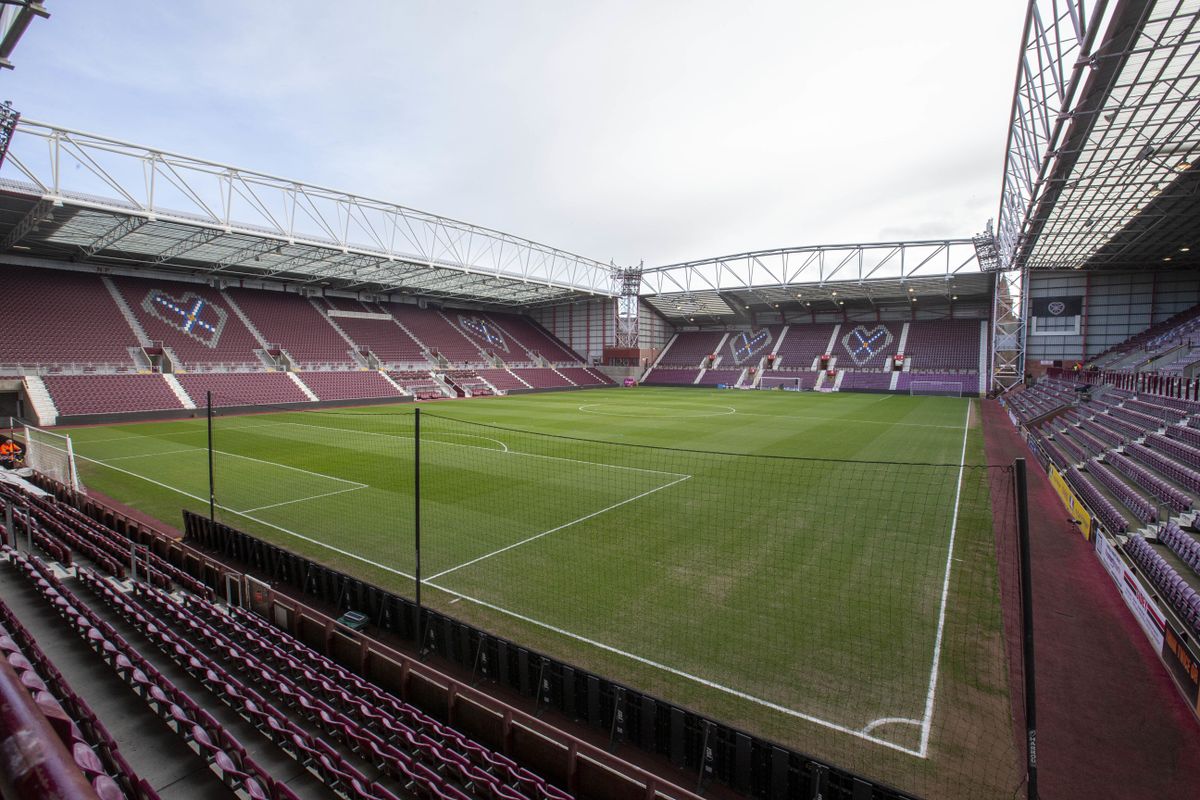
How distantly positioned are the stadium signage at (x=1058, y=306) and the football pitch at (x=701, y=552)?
2619 cm

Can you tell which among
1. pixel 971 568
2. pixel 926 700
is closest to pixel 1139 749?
pixel 926 700

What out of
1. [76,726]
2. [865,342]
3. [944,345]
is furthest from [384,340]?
[944,345]

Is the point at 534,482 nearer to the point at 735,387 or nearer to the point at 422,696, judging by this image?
the point at 422,696

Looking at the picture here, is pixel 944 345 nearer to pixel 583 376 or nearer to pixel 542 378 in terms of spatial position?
pixel 583 376

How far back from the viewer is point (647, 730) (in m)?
5.80

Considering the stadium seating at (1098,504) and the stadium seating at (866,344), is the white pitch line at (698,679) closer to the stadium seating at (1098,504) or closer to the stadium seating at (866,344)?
the stadium seating at (1098,504)

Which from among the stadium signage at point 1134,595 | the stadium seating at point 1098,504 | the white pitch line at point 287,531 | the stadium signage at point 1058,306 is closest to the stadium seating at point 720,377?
the stadium signage at point 1058,306

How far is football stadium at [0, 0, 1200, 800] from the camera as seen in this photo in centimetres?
502

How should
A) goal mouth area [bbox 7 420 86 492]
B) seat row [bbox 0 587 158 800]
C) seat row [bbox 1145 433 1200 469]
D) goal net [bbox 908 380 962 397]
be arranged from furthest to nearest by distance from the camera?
goal net [bbox 908 380 962 397] < goal mouth area [bbox 7 420 86 492] < seat row [bbox 1145 433 1200 469] < seat row [bbox 0 587 158 800]

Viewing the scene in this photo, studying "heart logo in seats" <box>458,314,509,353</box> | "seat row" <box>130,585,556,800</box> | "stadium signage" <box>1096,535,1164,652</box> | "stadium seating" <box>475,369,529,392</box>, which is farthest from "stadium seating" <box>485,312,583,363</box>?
"seat row" <box>130,585,556,800</box>

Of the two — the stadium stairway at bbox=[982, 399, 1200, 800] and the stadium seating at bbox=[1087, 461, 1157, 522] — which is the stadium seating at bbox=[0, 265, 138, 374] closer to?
the stadium stairway at bbox=[982, 399, 1200, 800]

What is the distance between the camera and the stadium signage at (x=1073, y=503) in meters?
11.8

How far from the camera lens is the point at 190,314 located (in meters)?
38.4

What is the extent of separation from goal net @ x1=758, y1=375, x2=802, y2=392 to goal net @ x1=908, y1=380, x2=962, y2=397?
9526 millimetres
